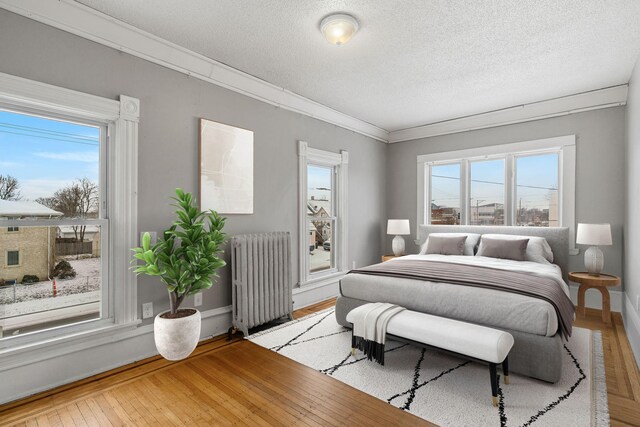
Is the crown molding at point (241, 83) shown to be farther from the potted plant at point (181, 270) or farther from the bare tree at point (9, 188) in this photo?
the potted plant at point (181, 270)

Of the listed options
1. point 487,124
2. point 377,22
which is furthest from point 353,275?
point 487,124

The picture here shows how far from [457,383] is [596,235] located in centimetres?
268

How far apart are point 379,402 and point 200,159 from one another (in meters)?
2.54

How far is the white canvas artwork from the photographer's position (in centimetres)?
312

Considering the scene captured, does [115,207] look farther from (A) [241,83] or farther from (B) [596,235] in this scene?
(B) [596,235]

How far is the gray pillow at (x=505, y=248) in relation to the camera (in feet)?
12.8

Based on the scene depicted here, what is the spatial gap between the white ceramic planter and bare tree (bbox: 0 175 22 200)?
129 centimetres

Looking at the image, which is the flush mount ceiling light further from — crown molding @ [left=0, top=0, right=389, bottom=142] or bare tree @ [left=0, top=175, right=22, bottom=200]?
bare tree @ [left=0, top=175, right=22, bottom=200]

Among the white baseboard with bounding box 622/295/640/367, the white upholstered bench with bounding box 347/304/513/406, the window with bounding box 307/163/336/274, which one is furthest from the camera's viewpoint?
the window with bounding box 307/163/336/274

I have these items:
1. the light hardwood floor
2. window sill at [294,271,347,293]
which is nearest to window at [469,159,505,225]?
window sill at [294,271,347,293]

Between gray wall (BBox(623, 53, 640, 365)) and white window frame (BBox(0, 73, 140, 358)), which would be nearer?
white window frame (BBox(0, 73, 140, 358))

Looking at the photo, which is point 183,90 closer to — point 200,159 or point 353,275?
point 200,159

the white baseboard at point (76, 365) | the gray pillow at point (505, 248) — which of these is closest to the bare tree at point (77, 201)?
the white baseboard at point (76, 365)

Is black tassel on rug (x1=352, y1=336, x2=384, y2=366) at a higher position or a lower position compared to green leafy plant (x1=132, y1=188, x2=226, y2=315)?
lower
